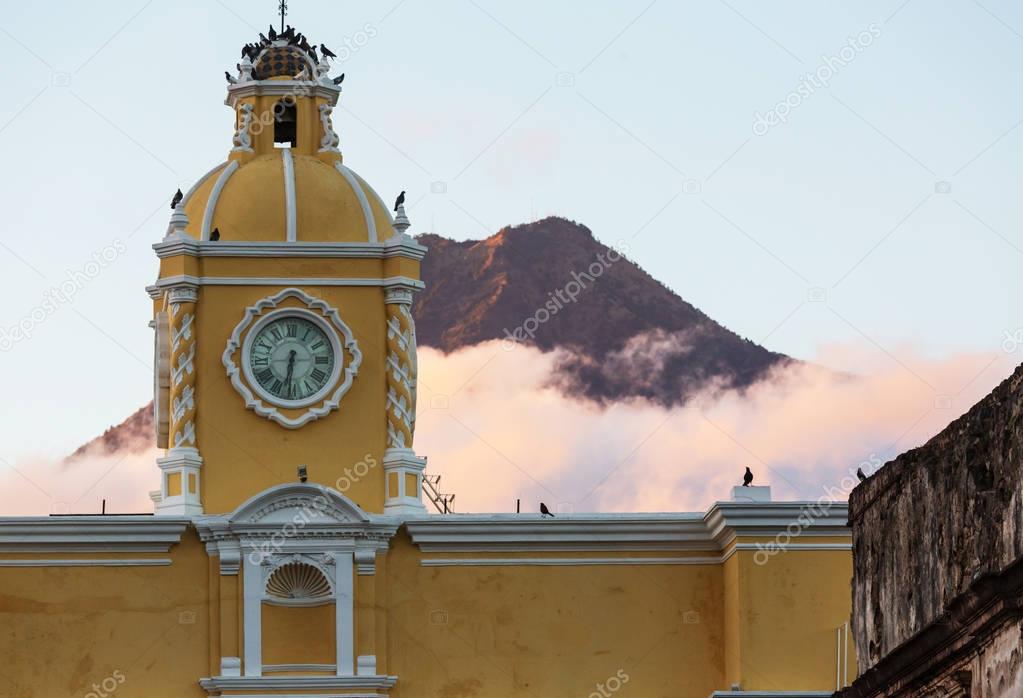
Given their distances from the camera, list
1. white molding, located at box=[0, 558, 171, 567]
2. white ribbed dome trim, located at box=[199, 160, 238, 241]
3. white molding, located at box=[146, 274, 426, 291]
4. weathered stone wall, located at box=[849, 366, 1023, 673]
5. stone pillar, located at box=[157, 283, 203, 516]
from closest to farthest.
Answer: weathered stone wall, located at box=[849, 366, 1023, 673]
white molding, located at box=[0, 558, 171, 567]
stone pillar, located at box=[157, 283, 203, 516]
white molding, located at box=[146, 274, 426, 291]
white ribbed dome trim, located at box=[199, 160, 238, 241]

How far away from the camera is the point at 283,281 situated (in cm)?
3675

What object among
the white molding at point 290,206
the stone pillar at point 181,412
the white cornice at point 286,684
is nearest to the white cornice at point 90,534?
the stone pillar at point 181,412

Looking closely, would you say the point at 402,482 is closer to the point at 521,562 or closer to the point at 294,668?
the point at 521,562

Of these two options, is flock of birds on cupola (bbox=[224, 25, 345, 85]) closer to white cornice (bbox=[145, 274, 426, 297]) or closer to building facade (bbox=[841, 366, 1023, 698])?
white cornice (bbox=[145, 274, 426, 297])

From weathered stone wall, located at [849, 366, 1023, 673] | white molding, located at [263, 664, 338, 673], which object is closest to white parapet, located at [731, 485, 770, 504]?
white molding, located at [263, 664, 338, 673]

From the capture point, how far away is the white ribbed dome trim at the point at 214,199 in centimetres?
3712

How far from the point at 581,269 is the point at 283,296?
33.7 m

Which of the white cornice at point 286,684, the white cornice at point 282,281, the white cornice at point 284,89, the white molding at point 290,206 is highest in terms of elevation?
the white cornice at point 284,89

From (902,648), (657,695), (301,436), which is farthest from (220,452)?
(902,648)

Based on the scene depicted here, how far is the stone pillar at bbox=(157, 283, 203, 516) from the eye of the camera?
36.2 meters

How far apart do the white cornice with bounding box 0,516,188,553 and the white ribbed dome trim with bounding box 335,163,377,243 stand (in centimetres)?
455

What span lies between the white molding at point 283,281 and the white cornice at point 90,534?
3131 mm

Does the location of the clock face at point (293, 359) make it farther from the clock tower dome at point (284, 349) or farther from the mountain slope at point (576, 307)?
the mountain slope at point (576, 307)

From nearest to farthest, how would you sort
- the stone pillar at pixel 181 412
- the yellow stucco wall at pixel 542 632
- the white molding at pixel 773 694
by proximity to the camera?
the white molding at pixel 773 694, the yellow stucco wall at pixel 542 632, the stone pillar at pixel 181 412
